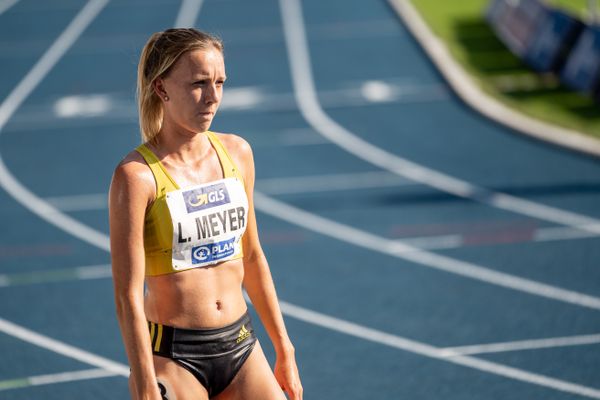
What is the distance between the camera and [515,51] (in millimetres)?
16578

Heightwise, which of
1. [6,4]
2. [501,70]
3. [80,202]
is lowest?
[501,70]

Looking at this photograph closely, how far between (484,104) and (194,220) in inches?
395

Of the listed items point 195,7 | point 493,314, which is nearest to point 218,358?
point 493,314

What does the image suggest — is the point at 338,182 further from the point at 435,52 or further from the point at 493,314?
the point at 435,52

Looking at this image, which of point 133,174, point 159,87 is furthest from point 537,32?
point 133,174

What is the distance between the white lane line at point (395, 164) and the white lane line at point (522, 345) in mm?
2318

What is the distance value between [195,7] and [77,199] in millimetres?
10842

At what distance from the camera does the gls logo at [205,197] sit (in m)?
4.07

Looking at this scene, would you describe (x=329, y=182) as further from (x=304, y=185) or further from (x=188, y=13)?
(x=188, y=13)

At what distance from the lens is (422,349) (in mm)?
7609

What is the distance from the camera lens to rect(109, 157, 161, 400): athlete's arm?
12.6ft

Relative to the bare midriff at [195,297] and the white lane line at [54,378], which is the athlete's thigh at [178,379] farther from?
the white lane line at [54,378]

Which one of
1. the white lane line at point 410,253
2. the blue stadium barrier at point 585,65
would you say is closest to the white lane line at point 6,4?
the blue stadium barrier at point 585,65

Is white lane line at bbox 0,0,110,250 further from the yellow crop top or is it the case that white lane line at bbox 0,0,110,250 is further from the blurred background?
the yellow crop top
